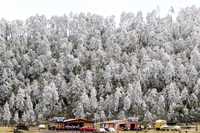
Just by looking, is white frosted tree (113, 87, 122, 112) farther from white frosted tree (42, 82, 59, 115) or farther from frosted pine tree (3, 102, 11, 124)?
frosted pine tree (3, 102, 11, 124)

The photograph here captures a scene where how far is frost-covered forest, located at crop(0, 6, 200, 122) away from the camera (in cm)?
12988

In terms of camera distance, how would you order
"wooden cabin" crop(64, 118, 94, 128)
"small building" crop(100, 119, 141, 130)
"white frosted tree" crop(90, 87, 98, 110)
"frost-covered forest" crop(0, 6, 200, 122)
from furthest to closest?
"white frosted tree" crop(90, 87, 98, 110) → "frost-covered forest" crop(0, 6, 200, 122) → "small building" crop(100, 119, 141, 130) → "wooden cabin" crop(64, 118, 94, 128)

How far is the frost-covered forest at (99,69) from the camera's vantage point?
130 meters

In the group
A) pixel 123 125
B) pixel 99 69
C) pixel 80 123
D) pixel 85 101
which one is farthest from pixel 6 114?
pixel 123 125

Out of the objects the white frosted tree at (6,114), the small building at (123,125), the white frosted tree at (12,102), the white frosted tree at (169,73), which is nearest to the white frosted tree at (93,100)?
the white frosted tree at (6,114)

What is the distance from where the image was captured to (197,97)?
13088cm

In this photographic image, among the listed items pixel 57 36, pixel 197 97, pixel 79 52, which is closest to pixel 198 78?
pixel 197 97

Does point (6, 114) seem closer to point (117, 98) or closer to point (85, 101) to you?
point (85, 101)

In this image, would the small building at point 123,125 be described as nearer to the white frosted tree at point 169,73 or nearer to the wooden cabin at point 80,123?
the wooden cabin at point 80,123

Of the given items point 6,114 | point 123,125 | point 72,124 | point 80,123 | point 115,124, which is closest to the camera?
point 80,123

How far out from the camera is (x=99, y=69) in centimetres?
15700

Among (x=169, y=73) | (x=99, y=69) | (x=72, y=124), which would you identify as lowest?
(x=72, y=124)

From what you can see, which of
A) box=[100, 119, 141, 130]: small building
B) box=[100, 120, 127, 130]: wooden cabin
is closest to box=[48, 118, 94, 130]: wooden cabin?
box=[100, 120, 127, 130]: wooden cabin

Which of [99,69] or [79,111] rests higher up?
[99,69]
